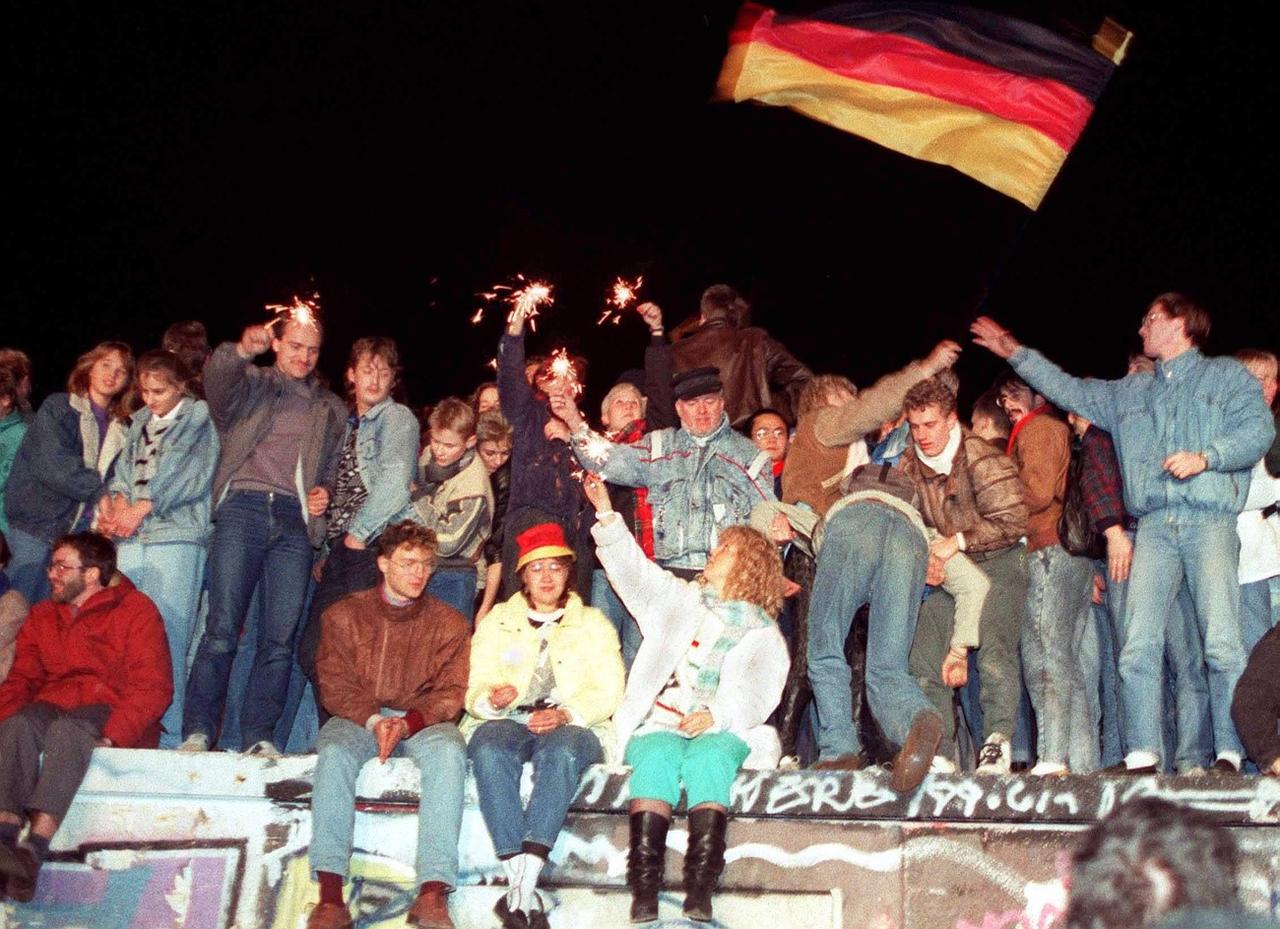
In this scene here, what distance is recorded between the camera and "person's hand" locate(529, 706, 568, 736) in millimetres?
7547

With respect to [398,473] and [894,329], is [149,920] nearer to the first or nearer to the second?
[398,473]

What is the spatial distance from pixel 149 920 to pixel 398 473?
2725 millimetres

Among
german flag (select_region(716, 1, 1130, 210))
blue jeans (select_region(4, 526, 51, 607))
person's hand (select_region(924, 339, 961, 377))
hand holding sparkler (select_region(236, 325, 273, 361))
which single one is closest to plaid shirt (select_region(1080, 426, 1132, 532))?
person's hand (select_region(924, 339, 961, 377))

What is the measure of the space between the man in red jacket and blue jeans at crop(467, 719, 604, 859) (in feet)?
6.11

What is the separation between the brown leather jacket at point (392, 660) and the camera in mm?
7711

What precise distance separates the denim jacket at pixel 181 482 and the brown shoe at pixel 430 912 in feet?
8.94

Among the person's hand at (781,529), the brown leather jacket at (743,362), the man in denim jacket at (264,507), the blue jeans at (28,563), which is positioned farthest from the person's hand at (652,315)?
the blue jeans at (28,563)

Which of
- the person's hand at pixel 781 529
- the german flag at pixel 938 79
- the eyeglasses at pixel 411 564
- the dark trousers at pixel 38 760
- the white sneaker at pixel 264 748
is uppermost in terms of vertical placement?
the german flag at pixel 938 79

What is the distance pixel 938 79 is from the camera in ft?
33.4

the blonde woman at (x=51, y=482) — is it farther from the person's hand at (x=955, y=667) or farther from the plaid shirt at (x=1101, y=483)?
the plaid shirt at (x=1101, y=483)

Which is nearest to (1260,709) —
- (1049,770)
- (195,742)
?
(1049,770)

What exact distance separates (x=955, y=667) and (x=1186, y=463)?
1.61 metres

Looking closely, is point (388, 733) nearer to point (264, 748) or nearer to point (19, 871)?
point (264, 748)

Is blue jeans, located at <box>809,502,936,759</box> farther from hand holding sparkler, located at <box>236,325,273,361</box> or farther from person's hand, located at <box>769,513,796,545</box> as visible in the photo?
hand holding sparkler, located at <box>236,325,273,361</box>
